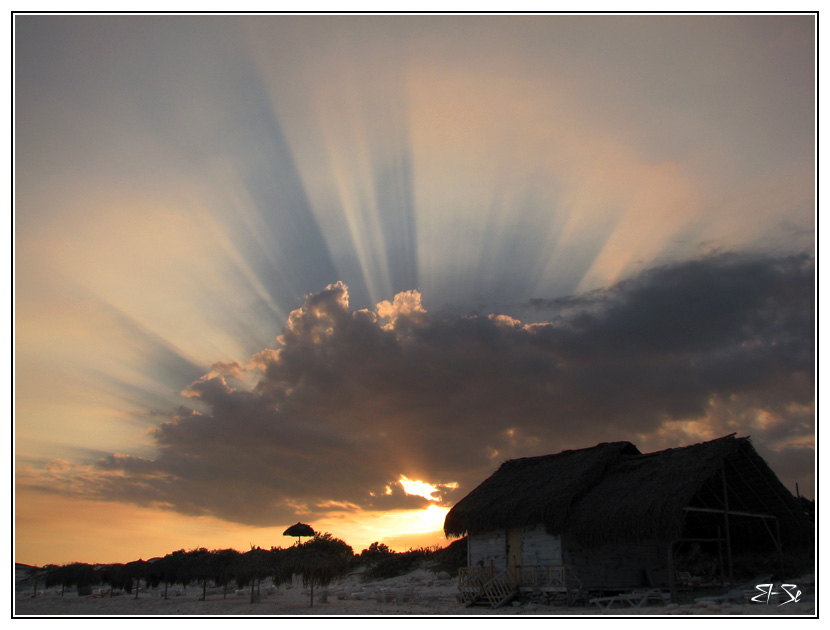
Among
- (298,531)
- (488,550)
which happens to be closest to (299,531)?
(298,531)

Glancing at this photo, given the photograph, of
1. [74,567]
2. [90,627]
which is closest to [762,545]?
[90,627]

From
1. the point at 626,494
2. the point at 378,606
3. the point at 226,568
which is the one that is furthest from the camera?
the point at 226,568

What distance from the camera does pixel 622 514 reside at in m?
20.0

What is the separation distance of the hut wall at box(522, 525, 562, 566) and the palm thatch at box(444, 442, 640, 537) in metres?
0.43

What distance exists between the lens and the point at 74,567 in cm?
4278

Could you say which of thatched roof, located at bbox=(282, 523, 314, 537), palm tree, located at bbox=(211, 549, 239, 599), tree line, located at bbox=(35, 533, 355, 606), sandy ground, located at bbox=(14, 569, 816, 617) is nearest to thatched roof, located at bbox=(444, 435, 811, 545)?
sandy ground, located at bbox=(14, 569, 816, 617)

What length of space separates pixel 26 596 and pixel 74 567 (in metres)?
4.42

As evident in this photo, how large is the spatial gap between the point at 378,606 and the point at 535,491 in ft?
28.2

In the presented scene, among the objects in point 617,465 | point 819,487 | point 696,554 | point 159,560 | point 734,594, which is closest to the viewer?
point 819,487

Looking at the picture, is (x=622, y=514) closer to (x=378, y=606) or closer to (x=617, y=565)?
(x=617, y=565)

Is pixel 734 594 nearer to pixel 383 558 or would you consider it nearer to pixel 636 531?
pixel 636 531

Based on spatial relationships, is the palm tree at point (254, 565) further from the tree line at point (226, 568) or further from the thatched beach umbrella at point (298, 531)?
the thatched beach umbrella at point (298, 531)

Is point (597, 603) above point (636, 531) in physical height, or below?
below

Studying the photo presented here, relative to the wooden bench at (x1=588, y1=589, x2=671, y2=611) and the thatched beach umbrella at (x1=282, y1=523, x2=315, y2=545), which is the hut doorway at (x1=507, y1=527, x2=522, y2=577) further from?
the thatched beach umbrella at (x1=282, y1=523, x2=315, y2=545)
